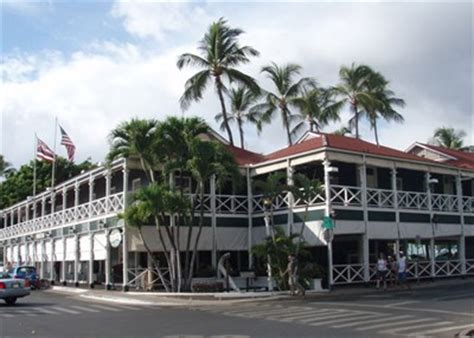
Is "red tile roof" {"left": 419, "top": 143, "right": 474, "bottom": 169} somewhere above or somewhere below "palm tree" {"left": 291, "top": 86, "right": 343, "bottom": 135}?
below

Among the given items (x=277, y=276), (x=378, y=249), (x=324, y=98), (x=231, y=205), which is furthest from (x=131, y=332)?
(x=324, y=98)

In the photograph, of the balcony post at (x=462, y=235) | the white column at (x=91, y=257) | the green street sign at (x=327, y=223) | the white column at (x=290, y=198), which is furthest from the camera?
the white column at (x=91, y=257)

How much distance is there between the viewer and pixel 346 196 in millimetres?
27750

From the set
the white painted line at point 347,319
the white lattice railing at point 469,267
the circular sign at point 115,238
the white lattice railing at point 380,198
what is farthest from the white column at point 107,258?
the white lattice railing at point 469,267

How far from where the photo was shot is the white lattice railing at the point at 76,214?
3097cm

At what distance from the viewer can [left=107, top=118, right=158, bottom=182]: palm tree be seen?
88.6ft

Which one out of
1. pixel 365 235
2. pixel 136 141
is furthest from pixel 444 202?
pixel 136 141

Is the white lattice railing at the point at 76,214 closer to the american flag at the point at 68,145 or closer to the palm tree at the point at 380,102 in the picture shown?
the american flag at the point at 68,145

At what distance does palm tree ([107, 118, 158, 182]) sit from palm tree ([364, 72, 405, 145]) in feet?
73.7

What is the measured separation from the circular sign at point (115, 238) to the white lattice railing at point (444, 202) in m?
16.0

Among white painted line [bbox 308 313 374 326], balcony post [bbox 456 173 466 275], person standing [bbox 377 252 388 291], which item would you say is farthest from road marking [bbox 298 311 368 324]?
balcony post [bbox 456 173 466 275]

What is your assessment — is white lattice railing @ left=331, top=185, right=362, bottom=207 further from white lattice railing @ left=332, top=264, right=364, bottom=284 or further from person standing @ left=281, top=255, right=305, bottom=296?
person standing @ left=281, top=255, right=305, bottom=296

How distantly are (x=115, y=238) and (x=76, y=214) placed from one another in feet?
21.8

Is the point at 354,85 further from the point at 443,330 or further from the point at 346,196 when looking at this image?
the point at 443,330
